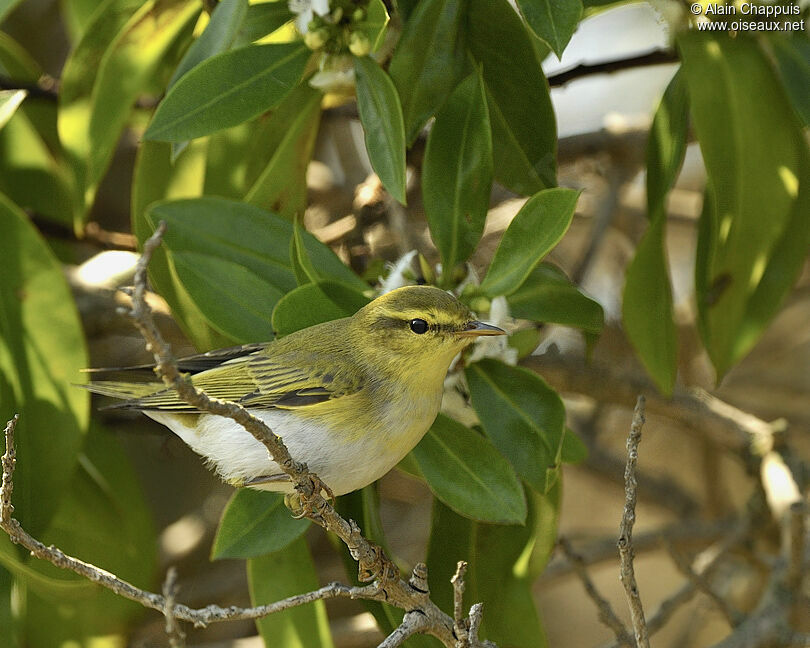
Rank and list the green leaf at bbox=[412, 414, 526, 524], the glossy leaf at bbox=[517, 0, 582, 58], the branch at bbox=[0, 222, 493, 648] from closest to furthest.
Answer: the branch at bbox=[0, 222, 493, 648] → the glossy leaf at bbox=[517, 0, 582, 58] → the green leaf at bbox=[412, 414, 526, 524]

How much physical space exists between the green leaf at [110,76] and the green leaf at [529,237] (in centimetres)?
97

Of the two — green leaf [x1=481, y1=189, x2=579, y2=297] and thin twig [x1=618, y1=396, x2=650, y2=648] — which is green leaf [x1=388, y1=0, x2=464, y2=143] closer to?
green leaf [x1=481, y1=189, x2=579, y2=297]

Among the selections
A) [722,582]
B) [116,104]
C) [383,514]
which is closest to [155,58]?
[116,104]

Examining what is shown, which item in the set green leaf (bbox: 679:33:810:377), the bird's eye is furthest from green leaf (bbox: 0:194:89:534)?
green leaf (bbox: 679:33:810:377)

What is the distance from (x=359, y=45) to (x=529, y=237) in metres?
0.49

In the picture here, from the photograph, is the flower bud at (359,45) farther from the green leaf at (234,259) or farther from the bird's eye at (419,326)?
the bird's eye at (419,326)

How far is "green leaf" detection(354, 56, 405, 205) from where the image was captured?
1653 mm

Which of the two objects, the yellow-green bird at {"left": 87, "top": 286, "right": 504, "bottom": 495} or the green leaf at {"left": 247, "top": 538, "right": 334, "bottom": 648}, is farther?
the green leaf at {"left": 247, "top": 538, "right": 334, "bottom": 648}

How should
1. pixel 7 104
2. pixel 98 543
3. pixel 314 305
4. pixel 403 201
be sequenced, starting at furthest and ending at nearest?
pixel 98 543
pixel 7 104
pixel 314 305
pixel 403 201

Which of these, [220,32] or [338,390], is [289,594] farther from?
[220,32]

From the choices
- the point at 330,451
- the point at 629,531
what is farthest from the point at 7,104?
the point at 629,531

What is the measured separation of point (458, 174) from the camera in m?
1.88

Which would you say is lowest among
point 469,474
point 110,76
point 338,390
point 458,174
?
point 469,474

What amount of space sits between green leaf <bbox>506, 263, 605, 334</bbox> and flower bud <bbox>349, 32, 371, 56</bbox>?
0.55 m
